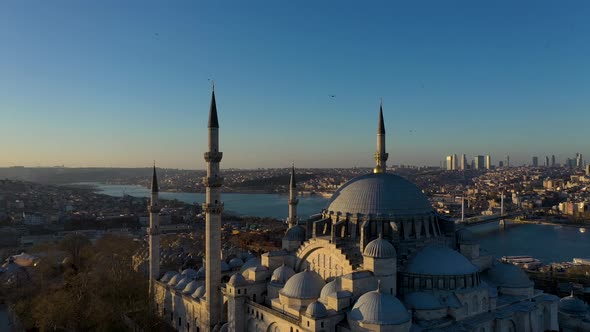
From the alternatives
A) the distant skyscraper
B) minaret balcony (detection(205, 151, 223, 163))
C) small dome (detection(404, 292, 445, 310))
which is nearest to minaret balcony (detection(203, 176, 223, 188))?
minaret balcony (detection(205, 151, 223, 163))

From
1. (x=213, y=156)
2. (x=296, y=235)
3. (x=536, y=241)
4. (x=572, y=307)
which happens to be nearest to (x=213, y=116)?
(x=213, y=156)

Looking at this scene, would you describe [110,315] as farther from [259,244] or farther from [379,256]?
[259,244]

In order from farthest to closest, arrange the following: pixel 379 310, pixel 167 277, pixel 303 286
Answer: pixel 167 277
pixel 303 286
pixel 379 310

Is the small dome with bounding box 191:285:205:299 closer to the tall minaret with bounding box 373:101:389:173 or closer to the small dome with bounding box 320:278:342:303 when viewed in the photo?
the small dome with bounding box 320:278:342:303

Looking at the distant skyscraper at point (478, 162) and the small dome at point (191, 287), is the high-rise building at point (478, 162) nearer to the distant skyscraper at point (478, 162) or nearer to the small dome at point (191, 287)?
the distant skyscraper at point (478, 162)

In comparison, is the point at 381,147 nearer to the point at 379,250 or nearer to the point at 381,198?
the point at 381,198

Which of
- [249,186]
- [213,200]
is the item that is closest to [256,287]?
[213,200]

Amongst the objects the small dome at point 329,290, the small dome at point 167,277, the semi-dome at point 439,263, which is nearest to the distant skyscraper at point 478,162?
the small dome at point 167,277
